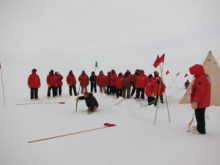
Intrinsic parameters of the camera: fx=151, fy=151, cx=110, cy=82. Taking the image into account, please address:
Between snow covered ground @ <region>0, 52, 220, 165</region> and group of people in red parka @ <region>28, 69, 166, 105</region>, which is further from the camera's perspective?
group of people in red parka @ <region>28, 69, 166, 105</region>

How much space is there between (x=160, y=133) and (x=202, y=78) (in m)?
1.73

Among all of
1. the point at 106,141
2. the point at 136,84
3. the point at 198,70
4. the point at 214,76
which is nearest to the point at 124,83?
the point at 136,84

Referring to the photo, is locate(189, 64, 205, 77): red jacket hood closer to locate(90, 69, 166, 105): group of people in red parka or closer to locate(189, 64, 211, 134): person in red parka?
locate(189, 64, 211, 134): person in red parka

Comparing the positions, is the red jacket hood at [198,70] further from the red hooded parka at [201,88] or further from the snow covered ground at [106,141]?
the snow covered ground at [106,141]

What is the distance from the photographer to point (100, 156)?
290 centimetres

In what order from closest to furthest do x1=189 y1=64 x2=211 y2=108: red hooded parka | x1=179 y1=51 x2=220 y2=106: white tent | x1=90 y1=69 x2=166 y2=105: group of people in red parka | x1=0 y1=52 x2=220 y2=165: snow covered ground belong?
x1=0 y1=52 x2=220 y2=165: snow covered ground
x1=189 y1=64 x2=211 y2=108: red hooded parka
x1=179 y1=51 x2=220 y2=106: white tent
x1=90 y1=69 x2=166 y2=105: group of people in red parka

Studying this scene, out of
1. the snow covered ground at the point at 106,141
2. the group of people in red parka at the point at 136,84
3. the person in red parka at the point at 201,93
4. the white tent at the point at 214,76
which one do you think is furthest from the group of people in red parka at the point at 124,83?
the person in red parka at the point at 201,93

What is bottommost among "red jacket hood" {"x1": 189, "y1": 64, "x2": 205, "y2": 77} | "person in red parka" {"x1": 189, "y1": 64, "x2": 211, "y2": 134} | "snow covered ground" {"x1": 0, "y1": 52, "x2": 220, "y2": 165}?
"snow covered ground" {"x1": 0, "y1": 52, "x2": 220, "y2": 165}

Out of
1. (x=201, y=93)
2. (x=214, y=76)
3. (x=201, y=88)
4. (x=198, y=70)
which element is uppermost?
(x=198, y=70)

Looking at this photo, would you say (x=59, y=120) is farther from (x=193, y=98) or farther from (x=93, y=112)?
(x=193, y=98)

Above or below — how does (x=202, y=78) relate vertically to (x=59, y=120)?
above

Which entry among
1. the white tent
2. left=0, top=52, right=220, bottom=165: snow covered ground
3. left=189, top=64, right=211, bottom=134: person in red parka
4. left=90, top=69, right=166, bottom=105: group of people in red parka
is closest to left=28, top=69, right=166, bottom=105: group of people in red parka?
left=90, top=69, right=166, bottom=105: group of people in red parka

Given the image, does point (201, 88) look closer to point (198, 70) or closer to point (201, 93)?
point (201, 93)

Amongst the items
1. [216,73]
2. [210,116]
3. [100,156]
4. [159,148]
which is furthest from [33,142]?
[216,73]
